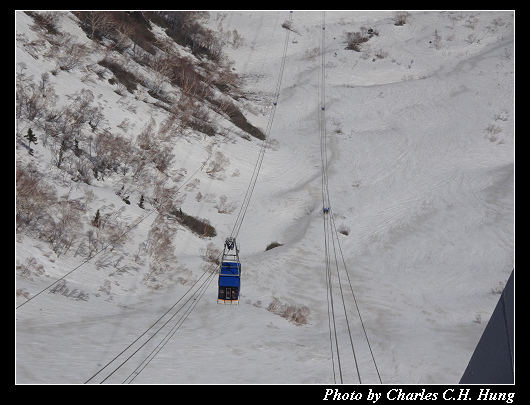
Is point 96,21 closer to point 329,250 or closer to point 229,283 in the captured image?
point 329,250

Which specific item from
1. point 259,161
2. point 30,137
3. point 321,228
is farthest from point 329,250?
point 30,137

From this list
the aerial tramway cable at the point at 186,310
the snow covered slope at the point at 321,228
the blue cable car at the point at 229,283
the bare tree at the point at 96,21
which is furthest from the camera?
the bare tree at the point at 96,21

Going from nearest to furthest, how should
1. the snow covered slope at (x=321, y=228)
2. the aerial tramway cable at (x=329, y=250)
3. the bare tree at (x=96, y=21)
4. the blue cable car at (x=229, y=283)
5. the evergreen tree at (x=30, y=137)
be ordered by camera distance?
1. the snow covered slope at (x=321, y=228)
2. the aerial tramway cable at (x=329, y=250)
3. the blue cable car at (x=229, y=283)
4. the evergreen tree at (x=30, y=137)
5. the bare tree at (x=96, y=21)

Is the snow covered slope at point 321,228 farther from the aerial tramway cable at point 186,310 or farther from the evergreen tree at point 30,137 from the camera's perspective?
the evergreen tree at point 30,137

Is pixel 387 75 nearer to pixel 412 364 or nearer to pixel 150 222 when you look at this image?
pixel 150 222

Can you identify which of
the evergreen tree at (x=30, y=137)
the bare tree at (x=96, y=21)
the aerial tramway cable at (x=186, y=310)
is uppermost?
the bare tree at (x=96, y=21)

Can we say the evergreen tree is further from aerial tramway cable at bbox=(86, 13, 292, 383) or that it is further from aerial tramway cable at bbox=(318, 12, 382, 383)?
aerial tramway cable at bbox=(318, 12, 382, 383)

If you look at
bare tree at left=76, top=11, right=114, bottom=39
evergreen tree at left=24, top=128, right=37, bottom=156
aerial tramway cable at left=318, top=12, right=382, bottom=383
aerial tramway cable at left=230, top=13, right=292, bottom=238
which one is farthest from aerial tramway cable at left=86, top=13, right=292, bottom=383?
bare tree at left=76, top=11, right=114, bottom=39

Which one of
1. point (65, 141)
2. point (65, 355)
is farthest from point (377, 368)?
point (65, 141)

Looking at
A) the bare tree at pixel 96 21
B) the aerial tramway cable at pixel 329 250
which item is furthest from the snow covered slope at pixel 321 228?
the bare tree at pixel 96 21
